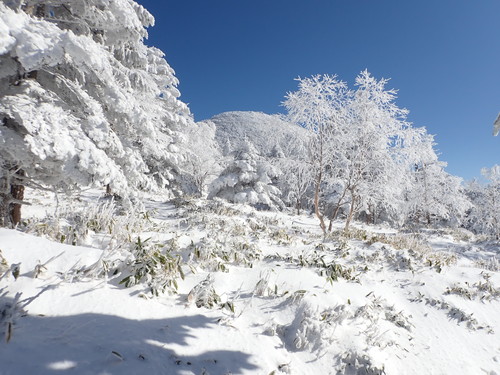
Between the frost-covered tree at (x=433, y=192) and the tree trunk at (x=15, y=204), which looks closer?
the tree trunk at (x=15, y=204)

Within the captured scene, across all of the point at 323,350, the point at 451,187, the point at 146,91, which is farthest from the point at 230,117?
the point at 323,350

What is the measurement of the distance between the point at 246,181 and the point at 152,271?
54.7ft

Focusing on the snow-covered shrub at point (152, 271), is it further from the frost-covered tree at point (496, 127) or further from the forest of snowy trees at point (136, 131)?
the frost-covered tree at point (496, 127)

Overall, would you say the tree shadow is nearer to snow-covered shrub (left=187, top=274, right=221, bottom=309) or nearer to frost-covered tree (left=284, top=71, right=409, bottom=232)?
snow-covered shrub (left=187, top=274, right=221, bottom=309)

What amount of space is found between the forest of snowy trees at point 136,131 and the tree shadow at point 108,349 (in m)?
2.08

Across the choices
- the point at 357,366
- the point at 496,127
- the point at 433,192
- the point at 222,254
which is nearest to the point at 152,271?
the point at 222,254

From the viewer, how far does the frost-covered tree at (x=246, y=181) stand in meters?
19.4

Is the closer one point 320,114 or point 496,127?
point 496,127

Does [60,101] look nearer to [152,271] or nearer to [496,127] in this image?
[152,271]

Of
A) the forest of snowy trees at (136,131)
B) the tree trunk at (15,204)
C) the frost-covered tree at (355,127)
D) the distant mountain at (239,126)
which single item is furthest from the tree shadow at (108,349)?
the distant mountain at (239,126)

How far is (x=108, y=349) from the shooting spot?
2217mm

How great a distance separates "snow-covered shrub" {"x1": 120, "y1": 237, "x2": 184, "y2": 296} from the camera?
3.27 metres

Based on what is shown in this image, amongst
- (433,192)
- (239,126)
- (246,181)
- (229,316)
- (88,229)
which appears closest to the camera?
(229,316)

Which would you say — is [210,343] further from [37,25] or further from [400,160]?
[400,160]
